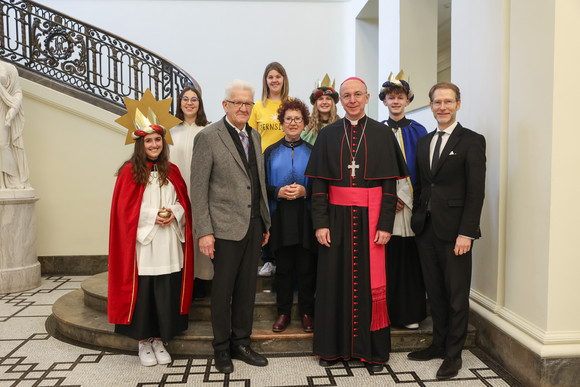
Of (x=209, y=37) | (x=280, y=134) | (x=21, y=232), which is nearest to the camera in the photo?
(x=280, y=134)

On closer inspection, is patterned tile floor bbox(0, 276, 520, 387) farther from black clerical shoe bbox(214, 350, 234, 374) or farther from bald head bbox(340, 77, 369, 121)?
bald head bbox(340, 77, 369, 121)

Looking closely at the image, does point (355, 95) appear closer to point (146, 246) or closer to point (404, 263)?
point (404, 263)

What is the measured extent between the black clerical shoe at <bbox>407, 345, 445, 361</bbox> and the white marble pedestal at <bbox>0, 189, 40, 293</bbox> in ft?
15.0

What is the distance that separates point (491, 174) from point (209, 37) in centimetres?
761

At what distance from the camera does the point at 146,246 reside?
3.17m

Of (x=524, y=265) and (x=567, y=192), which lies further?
(x=524, y=265)

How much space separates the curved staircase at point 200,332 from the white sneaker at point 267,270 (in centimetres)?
4

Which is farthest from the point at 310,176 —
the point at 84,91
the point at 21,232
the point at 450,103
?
the point at 84,91

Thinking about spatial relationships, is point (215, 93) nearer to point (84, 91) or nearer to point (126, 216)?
point (84, 91)

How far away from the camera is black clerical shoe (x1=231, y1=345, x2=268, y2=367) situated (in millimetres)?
3172

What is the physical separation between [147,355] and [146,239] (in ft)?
2.92

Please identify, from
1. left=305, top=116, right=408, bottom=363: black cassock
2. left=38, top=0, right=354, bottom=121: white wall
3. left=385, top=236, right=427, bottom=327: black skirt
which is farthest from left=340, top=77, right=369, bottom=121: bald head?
left=38, top=0, right=354, bottom=121: white wall

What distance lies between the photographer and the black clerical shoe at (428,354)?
3266 mm

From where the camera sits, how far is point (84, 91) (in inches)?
245
